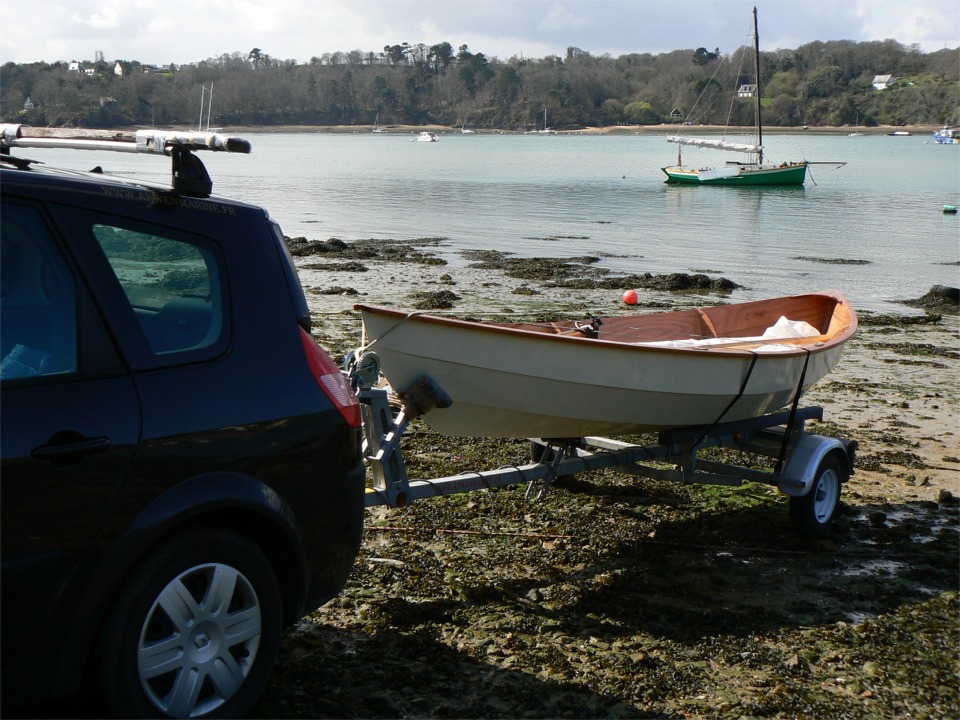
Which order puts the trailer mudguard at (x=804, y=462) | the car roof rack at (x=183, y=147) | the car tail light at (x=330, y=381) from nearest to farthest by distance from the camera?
the car roof rack at (x=183, y=147)
the car tail light at (x=330, y=381)
the trailer mudguard at (x=804, y=462)

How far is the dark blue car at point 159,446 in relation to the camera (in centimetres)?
311

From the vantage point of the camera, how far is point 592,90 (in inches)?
7106

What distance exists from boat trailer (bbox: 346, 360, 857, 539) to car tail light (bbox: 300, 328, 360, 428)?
43.2 inches

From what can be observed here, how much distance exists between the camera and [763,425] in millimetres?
6672

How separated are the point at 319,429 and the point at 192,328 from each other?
22.9 inches

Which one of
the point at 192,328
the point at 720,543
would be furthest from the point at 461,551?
the point at 192,328

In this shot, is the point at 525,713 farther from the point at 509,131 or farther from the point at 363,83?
the point at 509,131

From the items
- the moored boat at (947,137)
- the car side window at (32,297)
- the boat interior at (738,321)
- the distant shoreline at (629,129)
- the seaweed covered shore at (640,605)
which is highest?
the distant shoreline at (629,129)

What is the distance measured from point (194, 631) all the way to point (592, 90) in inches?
7260

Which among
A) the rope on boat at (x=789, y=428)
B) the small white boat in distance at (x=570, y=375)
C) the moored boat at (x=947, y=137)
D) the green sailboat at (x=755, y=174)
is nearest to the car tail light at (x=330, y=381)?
the small white boat in distance at (x=570, y=375)

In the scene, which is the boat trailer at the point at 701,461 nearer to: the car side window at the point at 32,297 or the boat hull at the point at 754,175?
the car side window at the point at 32,297

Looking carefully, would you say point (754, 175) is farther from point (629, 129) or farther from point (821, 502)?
point (629, 129)

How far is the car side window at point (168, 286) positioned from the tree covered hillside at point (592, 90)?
102972 millimetres

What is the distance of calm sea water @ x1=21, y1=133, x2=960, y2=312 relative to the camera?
24859 millimetres
